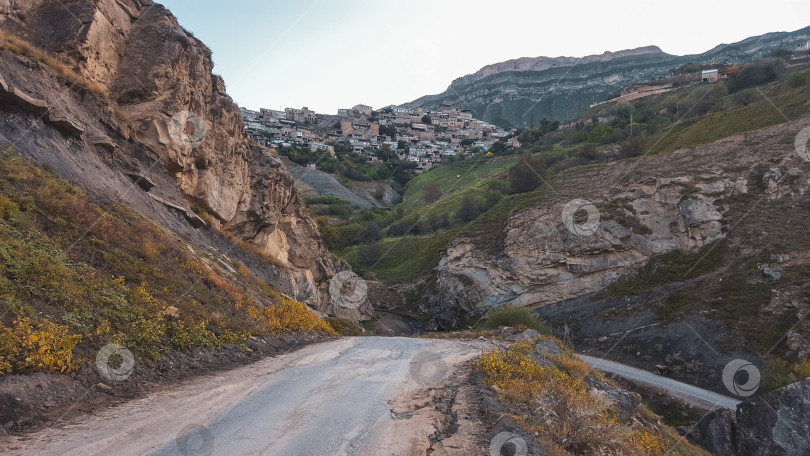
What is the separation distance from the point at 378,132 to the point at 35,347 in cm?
15496

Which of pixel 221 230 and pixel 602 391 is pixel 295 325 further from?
pixel 221 230

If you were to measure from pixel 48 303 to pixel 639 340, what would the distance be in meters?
31.9

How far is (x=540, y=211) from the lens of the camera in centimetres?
4472

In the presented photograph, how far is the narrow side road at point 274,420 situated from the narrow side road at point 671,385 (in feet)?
61.9

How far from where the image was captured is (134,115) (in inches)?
725

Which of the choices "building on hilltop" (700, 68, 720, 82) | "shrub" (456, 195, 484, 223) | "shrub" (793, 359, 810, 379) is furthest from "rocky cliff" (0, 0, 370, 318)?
"building on hilltop" (700, 68, 720, 82)

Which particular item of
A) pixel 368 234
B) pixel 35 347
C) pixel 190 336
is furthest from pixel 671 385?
pixel 368 234

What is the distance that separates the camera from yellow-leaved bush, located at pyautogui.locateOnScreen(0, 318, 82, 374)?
17.8 ft

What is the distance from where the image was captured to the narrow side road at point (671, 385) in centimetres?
2155

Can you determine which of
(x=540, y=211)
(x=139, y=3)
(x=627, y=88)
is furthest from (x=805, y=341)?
(x=627, y=88)

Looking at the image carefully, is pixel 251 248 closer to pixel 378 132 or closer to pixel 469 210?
pixel 469 210

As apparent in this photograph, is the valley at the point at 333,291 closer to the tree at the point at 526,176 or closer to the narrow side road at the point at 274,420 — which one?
the narrow side road at the point at 274,420

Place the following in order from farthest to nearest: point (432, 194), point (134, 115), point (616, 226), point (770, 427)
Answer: point (432, 194) → point (616, 226) → point (134, 115) → point (770, 427)

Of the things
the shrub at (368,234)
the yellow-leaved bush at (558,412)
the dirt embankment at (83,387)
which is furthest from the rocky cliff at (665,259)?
the dirt embankment at (83,387)
